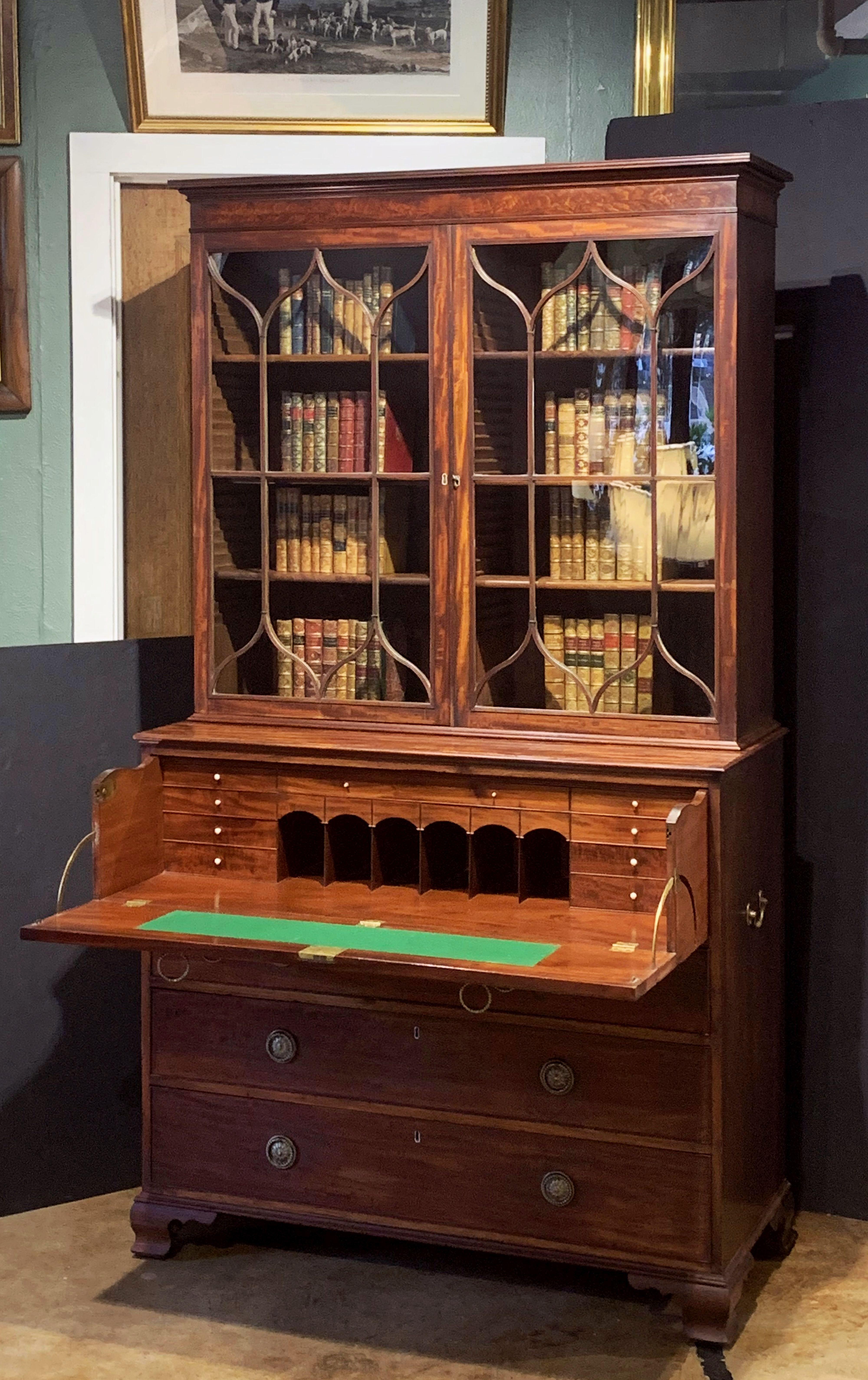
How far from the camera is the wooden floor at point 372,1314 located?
3.01 metres

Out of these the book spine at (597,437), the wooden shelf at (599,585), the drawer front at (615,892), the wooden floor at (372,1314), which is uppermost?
the book spine at (597,437)

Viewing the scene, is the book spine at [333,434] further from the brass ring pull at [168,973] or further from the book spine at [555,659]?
the brass ring pull at [168,973]

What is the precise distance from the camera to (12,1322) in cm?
319

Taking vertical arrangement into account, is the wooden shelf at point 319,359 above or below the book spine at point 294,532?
above

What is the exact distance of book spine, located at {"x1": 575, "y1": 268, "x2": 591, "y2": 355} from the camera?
3.12m

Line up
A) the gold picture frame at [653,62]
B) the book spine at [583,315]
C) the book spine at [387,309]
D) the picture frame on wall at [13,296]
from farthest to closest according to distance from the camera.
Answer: the picture frame on wall at [13,296], the gold picture frame at [653,62], the book spine at [387,309], the book spine at [583,315]

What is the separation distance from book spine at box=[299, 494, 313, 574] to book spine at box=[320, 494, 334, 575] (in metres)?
0.02

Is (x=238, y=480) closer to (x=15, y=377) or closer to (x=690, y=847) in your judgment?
(x=15, y=377)

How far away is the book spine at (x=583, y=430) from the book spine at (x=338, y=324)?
0.49 m

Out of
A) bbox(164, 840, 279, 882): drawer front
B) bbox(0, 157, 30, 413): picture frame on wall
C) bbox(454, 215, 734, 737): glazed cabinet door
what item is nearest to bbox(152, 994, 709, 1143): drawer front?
bbox(164, 840, 279, 882): drawer front

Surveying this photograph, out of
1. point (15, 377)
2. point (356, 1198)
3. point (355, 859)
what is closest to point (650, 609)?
point (355, 859)

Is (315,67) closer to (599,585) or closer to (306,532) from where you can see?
(306,532)

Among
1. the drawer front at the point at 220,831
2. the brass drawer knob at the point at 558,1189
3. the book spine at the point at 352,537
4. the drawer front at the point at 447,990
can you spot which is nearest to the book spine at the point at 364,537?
the book spine at the point at 352,537

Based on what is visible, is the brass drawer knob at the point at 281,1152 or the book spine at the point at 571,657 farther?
the brass drawer knob at the point at 281,1152
